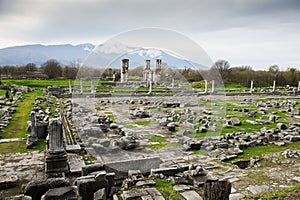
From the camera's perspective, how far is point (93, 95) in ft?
94.7

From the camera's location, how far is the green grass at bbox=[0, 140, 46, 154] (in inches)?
384

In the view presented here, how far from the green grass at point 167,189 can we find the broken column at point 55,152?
125 inches

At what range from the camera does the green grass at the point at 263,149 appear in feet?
32.0

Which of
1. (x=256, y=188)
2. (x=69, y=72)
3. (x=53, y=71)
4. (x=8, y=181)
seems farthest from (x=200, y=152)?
(x=53, y=71)

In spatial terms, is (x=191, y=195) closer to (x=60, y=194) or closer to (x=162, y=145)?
(x=60, y=194)

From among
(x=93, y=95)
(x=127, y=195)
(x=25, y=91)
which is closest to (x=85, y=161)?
(x=127, y=195)

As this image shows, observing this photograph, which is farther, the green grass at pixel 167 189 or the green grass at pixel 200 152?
the green grass at pixel 200 152

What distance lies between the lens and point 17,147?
10.2 m

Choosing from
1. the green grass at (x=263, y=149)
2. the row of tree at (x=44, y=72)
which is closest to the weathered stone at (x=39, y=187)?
the green grass at (x=263, y=149)

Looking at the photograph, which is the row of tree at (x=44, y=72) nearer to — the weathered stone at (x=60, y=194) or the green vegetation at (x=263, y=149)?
the green vegetation at (x=263, y=149)

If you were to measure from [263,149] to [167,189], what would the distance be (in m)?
5.96

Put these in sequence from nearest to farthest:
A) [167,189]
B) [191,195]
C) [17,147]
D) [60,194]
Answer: [60,194]
[191,195]
[167,189]
[17,147]

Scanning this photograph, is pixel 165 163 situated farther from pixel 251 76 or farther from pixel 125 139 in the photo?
pixel 251 76

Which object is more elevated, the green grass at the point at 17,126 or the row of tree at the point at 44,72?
the row of tree at the point at 44,72
